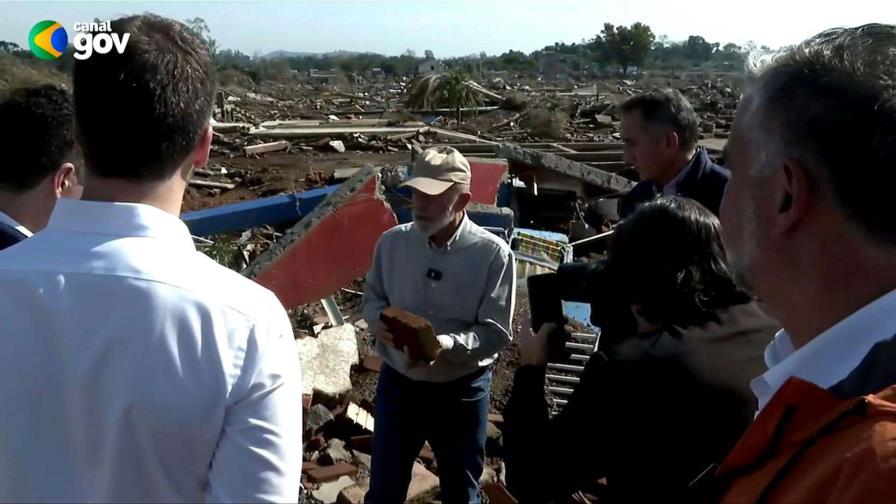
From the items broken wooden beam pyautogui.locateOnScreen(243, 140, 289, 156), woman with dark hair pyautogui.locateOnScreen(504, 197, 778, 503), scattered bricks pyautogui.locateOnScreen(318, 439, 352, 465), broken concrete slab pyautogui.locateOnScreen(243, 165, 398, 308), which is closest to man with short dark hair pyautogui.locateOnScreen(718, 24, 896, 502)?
woman with dark hair pyautogui.locateOnScreen(504, 197, 778, 503)

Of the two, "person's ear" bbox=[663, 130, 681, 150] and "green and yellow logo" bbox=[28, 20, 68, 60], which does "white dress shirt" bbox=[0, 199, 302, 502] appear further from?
"person's ear" bbox=[663, 130, 681, 150]

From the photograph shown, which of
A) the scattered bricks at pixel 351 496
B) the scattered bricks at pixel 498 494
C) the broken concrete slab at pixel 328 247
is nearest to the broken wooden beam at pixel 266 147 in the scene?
the broken concrete slab at pixel 328 247

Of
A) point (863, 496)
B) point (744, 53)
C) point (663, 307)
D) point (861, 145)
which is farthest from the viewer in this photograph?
point (663, 307)

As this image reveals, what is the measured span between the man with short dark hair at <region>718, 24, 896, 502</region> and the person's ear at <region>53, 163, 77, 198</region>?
2179mm

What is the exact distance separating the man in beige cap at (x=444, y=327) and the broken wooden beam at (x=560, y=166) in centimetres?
588

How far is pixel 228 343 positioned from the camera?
1.44m

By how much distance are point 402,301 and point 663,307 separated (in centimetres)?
179

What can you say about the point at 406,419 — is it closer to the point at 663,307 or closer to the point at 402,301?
the point at 402,301

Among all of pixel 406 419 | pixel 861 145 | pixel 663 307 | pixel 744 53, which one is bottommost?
pixel 406 419

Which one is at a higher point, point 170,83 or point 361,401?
point 170,83

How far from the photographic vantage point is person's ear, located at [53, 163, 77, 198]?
2590 millimetres

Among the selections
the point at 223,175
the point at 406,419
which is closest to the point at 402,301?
the point at 406,419

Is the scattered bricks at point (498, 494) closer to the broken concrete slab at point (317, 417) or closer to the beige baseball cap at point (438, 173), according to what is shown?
the broken concrete slab at point (317, 417)

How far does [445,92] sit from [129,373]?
2466cm
